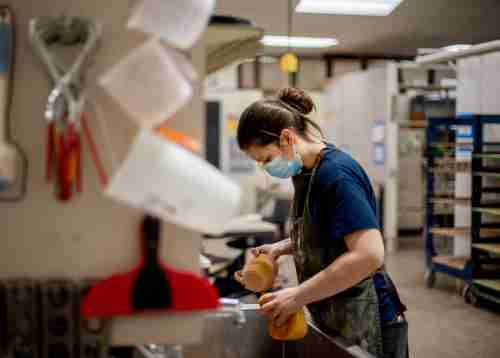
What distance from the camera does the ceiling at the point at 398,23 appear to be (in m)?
6.09

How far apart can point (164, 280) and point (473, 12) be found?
6.61m

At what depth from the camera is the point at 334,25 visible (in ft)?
22.8

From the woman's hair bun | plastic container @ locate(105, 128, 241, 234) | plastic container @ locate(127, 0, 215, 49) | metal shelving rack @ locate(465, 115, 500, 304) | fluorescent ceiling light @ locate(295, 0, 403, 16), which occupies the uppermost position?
fluorescent ceiling light @ locate(295, 0, 403, 16)

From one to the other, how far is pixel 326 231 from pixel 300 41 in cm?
693

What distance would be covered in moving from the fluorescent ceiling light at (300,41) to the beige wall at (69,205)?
6953mm

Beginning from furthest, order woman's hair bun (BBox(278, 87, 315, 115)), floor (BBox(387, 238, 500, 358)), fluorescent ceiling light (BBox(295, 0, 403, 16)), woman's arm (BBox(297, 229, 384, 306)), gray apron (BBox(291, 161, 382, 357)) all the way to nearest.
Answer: fluorescent ceiling light (BBox(295, 0, 403, 16))
floor (BBox(387, 238, 500, 358))
woman's hair bun (BBox(278, 87, 315, 115))
gray apron (BBox(291, 161, 382, 357))
woman's arm (BBox(297, 229, 384, 306))

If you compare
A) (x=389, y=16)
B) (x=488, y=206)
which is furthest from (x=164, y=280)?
(x=389, y=16)

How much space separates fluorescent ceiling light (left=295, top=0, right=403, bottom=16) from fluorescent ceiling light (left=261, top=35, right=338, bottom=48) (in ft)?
4.92

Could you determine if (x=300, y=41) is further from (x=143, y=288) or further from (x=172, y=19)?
(x=143, y=288)

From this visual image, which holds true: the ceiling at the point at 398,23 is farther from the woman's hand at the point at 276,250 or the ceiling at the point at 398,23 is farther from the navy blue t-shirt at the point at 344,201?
the navy blue t-shirt at the point at 344,201

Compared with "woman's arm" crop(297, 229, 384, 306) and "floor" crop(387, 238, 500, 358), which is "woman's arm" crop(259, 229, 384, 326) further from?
"floor" crop(387, 238, 500, 358)

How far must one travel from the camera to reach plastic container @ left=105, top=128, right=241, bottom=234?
2.56 feet

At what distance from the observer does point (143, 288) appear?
33.0 inches

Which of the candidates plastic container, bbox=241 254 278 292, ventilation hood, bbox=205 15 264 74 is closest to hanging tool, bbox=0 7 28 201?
ventilation hood, bbox=205 15 264 74
